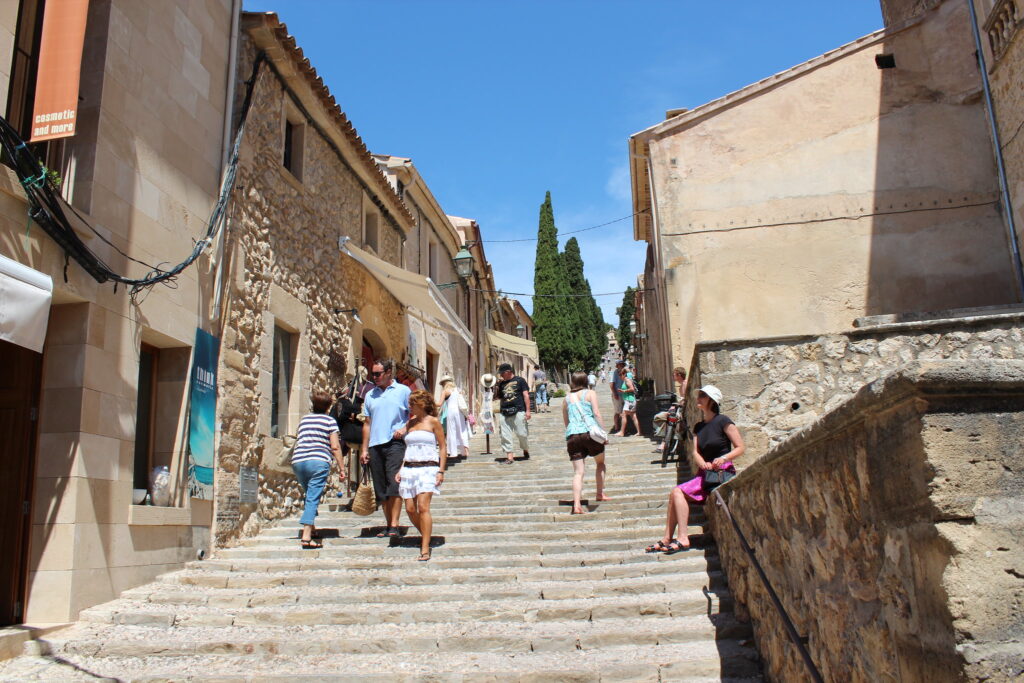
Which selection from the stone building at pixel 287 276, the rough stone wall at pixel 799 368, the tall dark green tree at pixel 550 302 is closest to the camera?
the rough stone wall at pixel 799 368

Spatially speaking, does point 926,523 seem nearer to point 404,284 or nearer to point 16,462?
point 16,462

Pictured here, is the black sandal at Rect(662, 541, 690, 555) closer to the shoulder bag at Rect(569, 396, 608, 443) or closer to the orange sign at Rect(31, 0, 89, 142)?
the shoulder bag at Rect(569, 396, 608, 443)

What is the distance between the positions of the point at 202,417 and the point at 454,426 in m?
5.11

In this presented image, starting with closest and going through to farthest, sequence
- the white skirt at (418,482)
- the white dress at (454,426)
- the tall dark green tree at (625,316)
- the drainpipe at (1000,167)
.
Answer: the white skirt at (418,482)
the drainpipe at (1000,167)
the white dress at (454,426)
the tall dark green tree at (625,316)

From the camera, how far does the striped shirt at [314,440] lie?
760 cm

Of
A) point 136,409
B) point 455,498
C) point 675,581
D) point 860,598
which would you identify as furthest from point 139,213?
point 860,598

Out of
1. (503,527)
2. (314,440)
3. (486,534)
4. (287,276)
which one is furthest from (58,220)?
(503,527)

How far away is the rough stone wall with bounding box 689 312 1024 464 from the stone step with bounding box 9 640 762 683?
305 centimetres

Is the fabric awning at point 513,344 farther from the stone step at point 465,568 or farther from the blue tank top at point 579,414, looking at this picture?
the stone step at point 465,568

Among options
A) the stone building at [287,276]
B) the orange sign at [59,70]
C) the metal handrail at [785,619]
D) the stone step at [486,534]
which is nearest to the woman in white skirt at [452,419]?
the stone building at [287,276]

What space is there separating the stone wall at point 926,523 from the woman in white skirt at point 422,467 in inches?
167

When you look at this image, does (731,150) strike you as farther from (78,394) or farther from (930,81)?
(78,394)

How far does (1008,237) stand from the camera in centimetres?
1138

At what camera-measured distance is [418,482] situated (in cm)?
701
